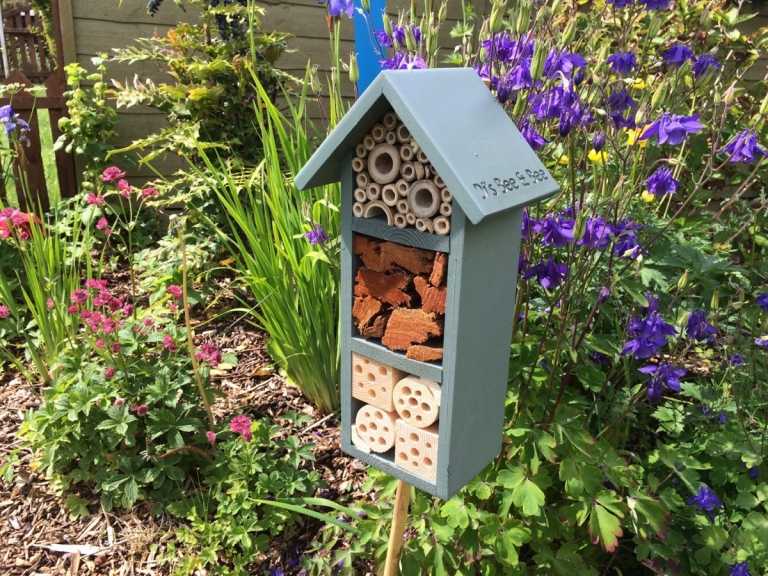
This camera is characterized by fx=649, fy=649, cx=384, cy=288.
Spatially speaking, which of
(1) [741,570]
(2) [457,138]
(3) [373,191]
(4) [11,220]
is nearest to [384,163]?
(3) [373,191]

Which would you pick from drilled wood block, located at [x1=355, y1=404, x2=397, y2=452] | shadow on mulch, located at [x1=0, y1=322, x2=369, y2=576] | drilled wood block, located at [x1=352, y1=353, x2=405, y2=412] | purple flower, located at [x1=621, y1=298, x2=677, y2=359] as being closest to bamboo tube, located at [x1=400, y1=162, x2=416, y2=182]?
drilled wood block, located at [x1=352, y1=353, x2=405, y2=412]

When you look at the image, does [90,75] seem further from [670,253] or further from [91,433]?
[670,253]

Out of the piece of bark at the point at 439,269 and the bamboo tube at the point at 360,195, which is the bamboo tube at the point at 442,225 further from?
the bamboo tube at the point at 360,195

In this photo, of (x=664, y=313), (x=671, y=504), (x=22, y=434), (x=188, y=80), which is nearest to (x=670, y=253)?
(x=664, y=313)

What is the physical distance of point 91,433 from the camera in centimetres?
204

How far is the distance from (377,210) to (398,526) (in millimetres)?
777

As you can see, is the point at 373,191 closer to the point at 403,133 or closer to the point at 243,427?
the point at 403,133

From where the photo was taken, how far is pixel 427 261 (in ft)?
4.09

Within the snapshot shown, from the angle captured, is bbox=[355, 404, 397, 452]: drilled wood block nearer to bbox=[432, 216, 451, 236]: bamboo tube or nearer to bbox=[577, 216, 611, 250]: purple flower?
bbox=[432, 216, 451, 236]: bamboo tube

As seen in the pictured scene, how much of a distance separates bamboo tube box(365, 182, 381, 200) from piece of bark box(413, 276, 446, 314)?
0.59 feet

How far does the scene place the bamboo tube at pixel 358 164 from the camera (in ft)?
4.23

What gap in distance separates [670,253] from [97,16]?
3.34 meters

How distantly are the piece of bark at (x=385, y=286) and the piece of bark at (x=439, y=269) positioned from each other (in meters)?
0.08

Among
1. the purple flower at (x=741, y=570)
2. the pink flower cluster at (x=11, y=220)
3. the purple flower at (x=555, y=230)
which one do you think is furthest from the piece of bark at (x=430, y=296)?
the pink flower cluster at (x=11, y=220)
